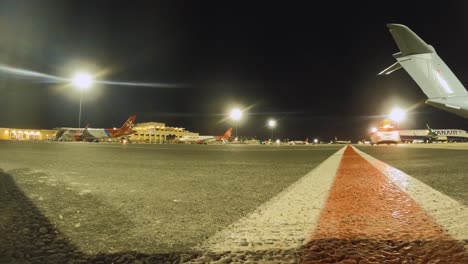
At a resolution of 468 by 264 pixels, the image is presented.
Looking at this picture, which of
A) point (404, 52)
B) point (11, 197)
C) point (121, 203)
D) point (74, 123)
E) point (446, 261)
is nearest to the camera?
point (446, 261)

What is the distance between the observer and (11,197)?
2455 millimetres

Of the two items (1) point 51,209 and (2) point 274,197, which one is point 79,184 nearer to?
(1) point 51,209

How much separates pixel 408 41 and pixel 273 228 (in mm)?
14121

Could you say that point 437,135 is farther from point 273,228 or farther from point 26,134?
point 26,134

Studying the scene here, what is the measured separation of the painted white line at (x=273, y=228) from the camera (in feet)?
4.35

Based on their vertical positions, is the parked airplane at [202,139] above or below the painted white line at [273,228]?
above

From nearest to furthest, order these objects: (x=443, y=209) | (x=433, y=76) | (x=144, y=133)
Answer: (x=443, y=209) → (x=433, y=76) → (x=144, y=133)

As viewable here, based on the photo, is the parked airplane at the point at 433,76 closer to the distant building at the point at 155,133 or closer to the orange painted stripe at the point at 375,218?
the orange painted stripe at the point at 375,218

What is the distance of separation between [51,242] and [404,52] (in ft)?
50.0

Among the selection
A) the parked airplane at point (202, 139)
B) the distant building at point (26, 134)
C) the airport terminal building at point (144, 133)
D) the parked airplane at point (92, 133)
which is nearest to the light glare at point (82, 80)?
the parked airplane at point (92, 133)

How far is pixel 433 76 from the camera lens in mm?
13281

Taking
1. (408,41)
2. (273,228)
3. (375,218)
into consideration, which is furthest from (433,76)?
(273,228)

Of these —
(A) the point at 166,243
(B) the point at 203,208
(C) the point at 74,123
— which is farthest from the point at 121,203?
(C) the point at 74,123

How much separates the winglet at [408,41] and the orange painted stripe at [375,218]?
11.9 metres
